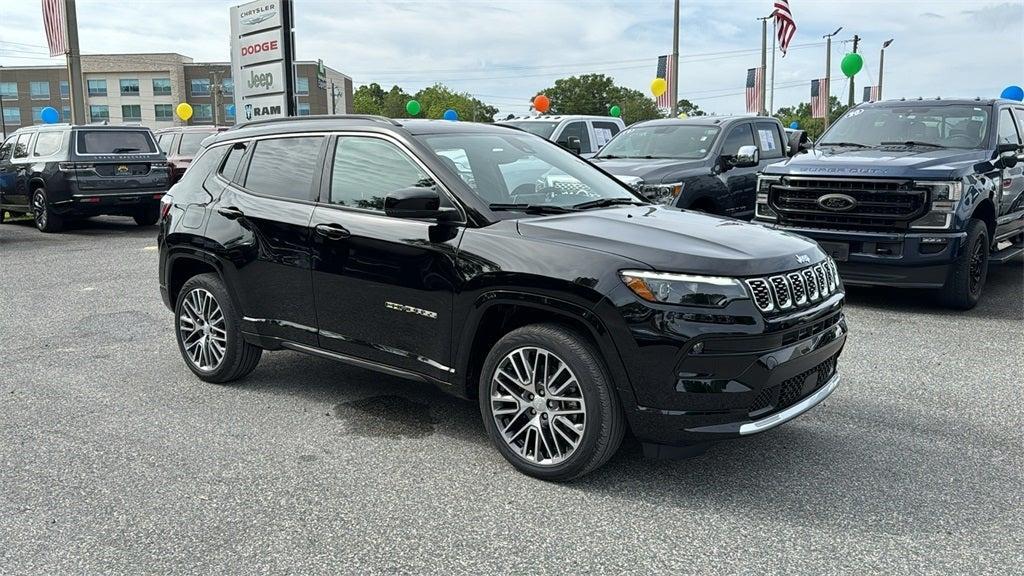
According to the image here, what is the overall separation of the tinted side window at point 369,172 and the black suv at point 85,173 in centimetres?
1135

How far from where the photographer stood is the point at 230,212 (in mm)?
5348

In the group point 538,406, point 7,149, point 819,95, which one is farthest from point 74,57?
point 819,95

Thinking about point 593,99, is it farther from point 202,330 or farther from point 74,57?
point 202,330

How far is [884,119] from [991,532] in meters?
6.70

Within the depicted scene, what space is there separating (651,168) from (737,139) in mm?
1899

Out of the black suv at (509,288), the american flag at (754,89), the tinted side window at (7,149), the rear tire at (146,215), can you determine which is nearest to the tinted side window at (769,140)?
the black suv at (509,288)

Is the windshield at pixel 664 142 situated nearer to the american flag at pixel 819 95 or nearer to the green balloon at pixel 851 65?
the green balloon at pixel 851 65

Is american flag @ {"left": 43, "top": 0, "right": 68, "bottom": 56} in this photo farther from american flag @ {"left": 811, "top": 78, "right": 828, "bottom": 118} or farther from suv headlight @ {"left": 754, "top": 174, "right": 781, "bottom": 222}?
american flag @ {"left": 811, "top": 78, "right": 828, "bottom": 118}

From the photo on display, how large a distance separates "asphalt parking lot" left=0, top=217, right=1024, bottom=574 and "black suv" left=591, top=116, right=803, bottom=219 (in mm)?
3873

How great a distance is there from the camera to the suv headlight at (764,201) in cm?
848

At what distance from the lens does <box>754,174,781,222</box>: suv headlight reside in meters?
8.48

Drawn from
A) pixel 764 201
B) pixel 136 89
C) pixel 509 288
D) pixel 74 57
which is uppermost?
pixel 136 89

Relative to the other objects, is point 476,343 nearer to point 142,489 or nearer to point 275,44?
point 142,489

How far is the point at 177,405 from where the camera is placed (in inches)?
204
